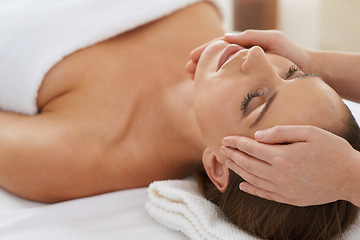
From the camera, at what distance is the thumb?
86 centimetres

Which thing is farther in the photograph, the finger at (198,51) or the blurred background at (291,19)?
the blurred background at (291,19)

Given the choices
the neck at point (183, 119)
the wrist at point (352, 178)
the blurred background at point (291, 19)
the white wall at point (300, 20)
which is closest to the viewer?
the wrist at point (352, 178)

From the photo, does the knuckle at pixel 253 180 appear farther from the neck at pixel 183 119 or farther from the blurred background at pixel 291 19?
the blurred background at pixel 291 19

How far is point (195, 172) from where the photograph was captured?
137 cm

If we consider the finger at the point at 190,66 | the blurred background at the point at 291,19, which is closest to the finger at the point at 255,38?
the finger at the point at 190,66

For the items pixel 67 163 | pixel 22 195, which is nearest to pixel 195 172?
pixel 67 163

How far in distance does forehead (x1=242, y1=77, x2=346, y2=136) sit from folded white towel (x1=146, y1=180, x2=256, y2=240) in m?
0.23

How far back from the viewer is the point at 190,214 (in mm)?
1100

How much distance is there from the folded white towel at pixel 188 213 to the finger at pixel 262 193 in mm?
128

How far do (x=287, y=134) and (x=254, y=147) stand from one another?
7 cm

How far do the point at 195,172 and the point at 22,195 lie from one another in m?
0.48

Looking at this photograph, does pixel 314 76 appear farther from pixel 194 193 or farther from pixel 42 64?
pixel 42 64

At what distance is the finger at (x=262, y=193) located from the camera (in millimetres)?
909

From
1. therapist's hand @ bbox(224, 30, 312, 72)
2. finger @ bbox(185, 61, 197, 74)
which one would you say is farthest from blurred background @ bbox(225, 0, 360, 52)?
finger @ bbox(185, 61, 197, 74)
